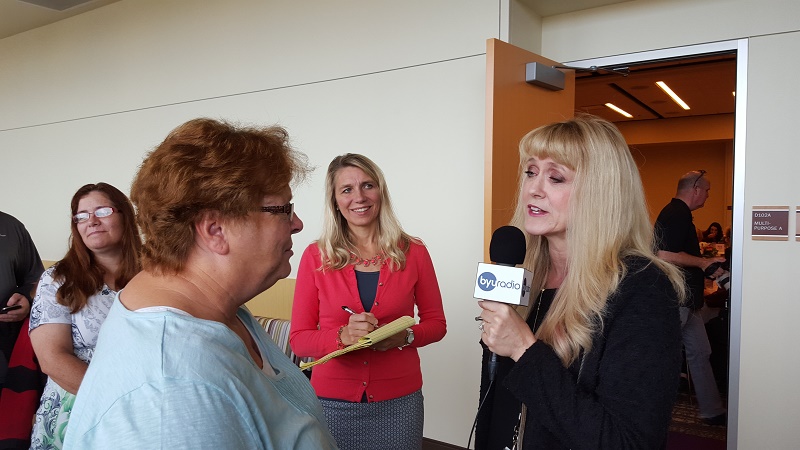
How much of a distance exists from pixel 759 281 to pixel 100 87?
6.54 metres

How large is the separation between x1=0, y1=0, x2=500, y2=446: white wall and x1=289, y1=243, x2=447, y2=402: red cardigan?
60.9 inches

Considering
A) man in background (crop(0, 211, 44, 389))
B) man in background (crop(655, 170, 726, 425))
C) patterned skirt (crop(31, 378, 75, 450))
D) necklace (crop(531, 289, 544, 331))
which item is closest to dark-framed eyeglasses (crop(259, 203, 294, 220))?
necklace (crop(531, 289, 544, 331))

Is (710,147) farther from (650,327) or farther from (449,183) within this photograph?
(650,327)

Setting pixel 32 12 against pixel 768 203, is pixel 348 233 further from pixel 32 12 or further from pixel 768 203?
pixel 32 12

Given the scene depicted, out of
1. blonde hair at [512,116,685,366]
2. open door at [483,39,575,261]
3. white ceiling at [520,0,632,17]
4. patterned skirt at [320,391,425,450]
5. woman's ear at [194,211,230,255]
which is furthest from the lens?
white ceiling at [520,0,632,17]

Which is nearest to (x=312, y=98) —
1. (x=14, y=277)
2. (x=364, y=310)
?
(x=14, y=277)

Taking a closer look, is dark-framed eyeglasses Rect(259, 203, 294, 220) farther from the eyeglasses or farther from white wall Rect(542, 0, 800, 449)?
white wall Rect(542, 0, 800, 449)

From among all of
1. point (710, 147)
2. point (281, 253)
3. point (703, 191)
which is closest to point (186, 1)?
point (703, 191)

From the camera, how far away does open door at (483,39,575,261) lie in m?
3.46

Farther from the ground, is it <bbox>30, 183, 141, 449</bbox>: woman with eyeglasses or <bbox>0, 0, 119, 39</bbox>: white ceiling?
<bbox>0, 0, 119, 39</bbox>: white ceiling

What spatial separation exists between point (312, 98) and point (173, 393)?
4340 millimetres

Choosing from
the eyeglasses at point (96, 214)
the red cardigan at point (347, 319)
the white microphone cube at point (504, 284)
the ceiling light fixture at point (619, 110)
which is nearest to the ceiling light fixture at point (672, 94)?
the ceiling light fixture at point (619, 110)

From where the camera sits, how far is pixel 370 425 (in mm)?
2389

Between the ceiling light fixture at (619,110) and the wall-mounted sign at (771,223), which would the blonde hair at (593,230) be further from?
the ceiling light fixture at (619,110)
